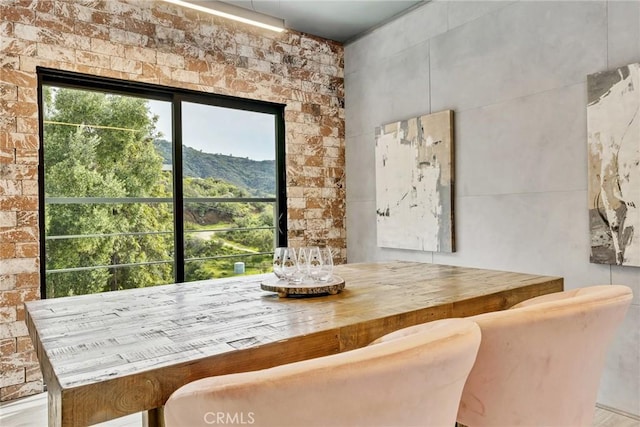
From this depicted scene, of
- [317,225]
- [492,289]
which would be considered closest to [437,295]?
[492,289]

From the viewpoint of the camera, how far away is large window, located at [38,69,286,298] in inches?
110

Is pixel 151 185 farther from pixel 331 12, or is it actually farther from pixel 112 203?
pixel 331 12

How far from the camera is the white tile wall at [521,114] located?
2.25 metres

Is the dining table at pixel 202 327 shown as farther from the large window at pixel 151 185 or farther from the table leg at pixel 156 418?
the large window at pixel 151 185

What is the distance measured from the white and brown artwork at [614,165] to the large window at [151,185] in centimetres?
230

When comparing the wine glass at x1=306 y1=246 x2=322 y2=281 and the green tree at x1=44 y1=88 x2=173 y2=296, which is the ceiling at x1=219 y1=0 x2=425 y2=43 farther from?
the wine glass at x1=306 y1=246 x2=322 y2=281

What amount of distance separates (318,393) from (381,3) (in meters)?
3.23

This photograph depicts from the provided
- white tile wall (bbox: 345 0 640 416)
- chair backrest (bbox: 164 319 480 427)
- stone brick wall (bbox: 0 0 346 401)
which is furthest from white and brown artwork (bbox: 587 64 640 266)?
stone brick wall (bbox: 0 0 346 401)

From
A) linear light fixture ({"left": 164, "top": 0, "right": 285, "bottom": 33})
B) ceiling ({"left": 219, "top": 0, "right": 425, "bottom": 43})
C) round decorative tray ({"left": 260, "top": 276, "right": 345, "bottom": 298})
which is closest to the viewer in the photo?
round decorative tray ({"left": 260, "top": 276, "right": 345, "bottom": 298})

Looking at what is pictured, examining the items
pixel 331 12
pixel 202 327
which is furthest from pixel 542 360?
pixel 331 12

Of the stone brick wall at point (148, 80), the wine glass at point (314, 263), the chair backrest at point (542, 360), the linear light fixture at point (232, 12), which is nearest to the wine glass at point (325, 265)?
the wine glass at point (314, 263)

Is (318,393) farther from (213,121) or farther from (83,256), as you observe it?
(213,121)

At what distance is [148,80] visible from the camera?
3.01 m

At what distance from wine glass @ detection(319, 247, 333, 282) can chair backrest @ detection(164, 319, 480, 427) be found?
0.86 meters
